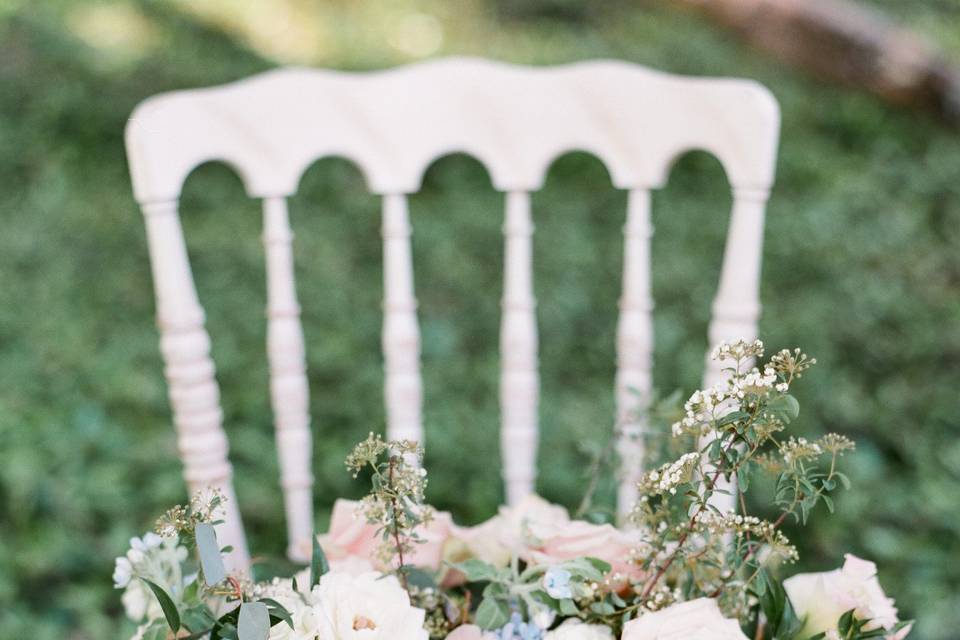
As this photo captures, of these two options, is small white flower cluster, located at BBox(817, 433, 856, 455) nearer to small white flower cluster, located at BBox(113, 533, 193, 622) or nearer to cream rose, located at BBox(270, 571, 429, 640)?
cream rose, located at BBox(270, 571, 429, 640)

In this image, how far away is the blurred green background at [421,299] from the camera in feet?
6.03

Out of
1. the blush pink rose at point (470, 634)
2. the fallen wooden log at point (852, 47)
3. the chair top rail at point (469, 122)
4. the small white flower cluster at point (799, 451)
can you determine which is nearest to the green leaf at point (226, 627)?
the blush pink rose at point (470, 634)

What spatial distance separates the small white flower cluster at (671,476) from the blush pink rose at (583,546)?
0.09 m

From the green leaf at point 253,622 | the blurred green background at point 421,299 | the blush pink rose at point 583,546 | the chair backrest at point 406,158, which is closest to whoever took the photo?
the green leaf at point 253,622

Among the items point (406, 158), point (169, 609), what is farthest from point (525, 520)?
point (406, 158)

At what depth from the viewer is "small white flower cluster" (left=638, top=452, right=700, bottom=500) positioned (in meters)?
0.62

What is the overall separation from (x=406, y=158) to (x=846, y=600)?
0.67m

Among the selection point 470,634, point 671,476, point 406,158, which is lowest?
point 470,634

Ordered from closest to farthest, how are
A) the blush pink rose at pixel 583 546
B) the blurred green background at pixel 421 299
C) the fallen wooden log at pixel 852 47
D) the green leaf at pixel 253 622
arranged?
the green leaf at pixel 253 622 < the blush pink rose at pixel 583 546 < the blurred green background at pixel 421 299 < the fallen wooden log at pixel 852 47

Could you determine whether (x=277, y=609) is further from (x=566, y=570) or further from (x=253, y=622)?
(x=566, y=570)

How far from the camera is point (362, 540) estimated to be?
766 millimetres

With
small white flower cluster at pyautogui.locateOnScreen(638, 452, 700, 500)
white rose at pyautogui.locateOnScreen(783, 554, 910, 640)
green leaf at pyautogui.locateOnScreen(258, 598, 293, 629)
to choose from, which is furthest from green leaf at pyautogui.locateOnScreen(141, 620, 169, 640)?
white rose at pyautogui.locateOnScreen(783, 554, 910, 640)

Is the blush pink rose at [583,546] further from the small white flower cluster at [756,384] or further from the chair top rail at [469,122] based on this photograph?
the chair top rail at [469,122]

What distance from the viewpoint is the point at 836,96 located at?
399 centimetres
